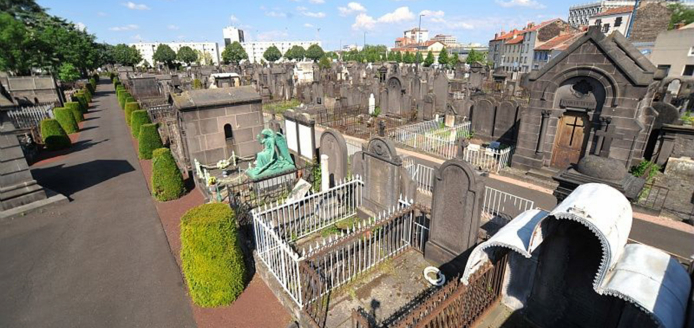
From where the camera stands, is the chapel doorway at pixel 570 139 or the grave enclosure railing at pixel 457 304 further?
the chapel doorway at pixel 570 139

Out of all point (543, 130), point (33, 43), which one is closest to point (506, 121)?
point (543, 130)

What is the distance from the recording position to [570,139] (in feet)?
37.8

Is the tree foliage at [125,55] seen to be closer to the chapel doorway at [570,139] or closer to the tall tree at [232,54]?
the tall tree at [232,54]

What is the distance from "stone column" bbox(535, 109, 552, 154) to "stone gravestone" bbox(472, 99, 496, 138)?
168 inches

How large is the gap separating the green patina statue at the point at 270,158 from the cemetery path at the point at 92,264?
3268 millimetres

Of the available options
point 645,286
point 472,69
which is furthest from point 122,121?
point 472,69

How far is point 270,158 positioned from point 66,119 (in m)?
18.0

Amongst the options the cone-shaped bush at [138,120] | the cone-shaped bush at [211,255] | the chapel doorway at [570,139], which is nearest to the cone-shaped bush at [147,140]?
the cone-shaped bush at [138,120]

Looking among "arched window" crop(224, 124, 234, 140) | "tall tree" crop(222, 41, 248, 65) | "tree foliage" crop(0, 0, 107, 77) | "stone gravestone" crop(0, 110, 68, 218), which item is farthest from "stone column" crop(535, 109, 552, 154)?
"tall tree" crop(222, 41, 248, 65)

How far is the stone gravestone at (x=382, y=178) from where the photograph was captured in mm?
8148

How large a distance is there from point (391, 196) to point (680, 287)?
5514 mm

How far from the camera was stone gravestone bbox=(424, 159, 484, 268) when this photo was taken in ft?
19.9

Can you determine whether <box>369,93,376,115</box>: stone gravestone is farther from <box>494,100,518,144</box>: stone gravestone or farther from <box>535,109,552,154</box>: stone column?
<box>535,109,552,154</box>: stone column

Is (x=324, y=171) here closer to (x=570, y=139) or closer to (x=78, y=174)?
(x=570, y=139)
